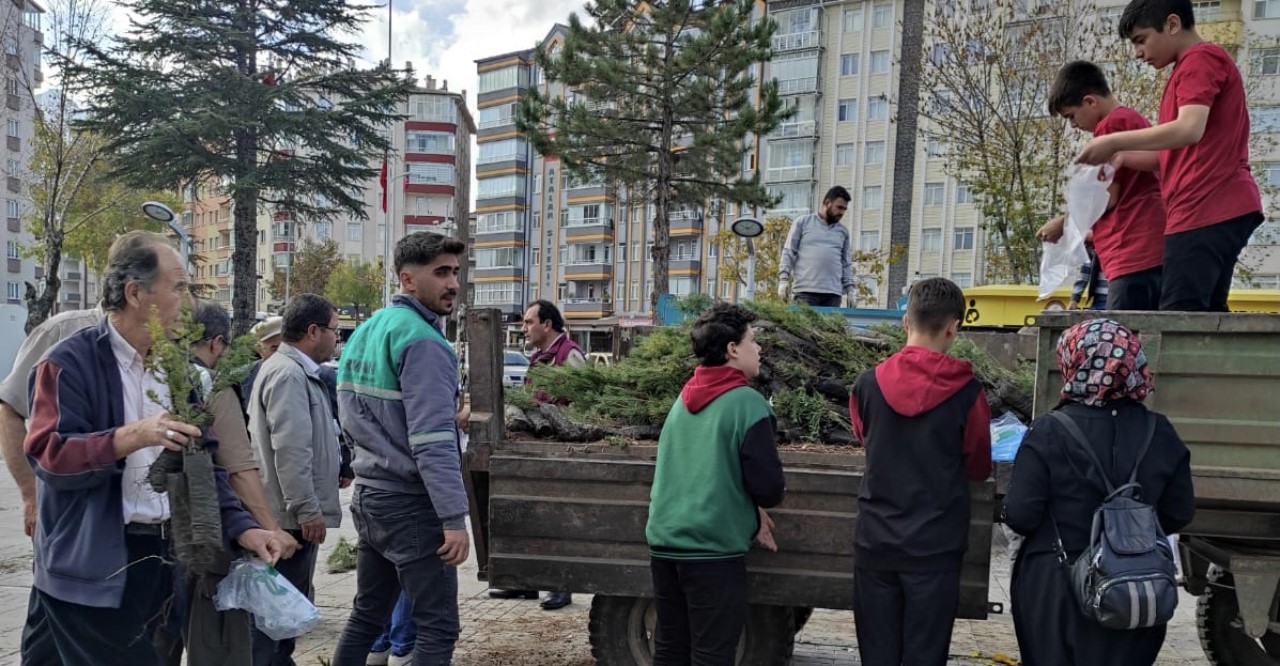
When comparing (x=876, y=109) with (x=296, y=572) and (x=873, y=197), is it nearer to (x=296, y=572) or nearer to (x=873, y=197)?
(x=873, y=197)

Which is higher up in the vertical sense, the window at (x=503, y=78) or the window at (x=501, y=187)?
the window at (x=503, y=78)

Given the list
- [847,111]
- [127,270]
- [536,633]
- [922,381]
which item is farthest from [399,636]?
[847,111]

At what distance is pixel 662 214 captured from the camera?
2139 cm

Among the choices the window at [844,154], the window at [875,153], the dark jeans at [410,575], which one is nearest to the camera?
the dark jeans at [410,575]

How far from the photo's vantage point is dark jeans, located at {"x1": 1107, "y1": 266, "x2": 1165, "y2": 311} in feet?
12.3

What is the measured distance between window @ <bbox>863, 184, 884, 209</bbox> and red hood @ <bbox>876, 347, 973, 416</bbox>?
1744 inches

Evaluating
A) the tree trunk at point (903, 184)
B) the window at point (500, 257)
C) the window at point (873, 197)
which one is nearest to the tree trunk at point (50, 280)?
the tree trunk at point (903, 184)

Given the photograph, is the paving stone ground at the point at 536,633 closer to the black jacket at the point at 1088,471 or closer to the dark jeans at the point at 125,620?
the dark jeans at the point at 125,620

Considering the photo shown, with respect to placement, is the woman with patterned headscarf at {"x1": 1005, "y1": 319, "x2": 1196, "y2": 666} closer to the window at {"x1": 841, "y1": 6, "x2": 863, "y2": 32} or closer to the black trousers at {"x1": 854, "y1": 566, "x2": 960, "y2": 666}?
the black trousers at {"x1": 854, "y1": 566, "x2": 960, "y2": 666}

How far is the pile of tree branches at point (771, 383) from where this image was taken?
4125mm

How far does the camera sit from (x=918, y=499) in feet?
10.4

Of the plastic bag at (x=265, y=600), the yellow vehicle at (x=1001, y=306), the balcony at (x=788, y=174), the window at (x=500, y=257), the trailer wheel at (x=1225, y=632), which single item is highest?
the balcony at (x=788, y=174)

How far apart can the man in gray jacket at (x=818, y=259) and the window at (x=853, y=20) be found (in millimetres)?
43575

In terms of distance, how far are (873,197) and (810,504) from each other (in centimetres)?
4458
